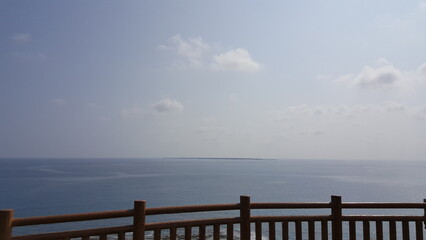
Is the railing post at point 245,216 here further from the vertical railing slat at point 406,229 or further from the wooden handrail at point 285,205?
the vertical railing slat at point 406,229

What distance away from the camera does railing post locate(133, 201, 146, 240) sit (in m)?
4.16

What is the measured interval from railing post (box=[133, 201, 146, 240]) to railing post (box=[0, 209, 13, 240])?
136cm

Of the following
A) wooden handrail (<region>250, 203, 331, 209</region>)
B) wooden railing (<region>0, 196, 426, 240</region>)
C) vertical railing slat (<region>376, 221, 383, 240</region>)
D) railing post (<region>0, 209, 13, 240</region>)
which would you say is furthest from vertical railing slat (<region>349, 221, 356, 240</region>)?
railing post (<region>0, 209, 13, 240</region>)

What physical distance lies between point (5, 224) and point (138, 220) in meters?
1.45

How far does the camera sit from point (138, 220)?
417 centimetres

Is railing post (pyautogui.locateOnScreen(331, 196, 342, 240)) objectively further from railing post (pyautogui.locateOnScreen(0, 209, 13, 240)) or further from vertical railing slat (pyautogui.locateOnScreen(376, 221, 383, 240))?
railing post (pyautogui.locateOnScreen(0, 209, 13, 240))

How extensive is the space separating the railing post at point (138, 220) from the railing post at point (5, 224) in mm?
1355

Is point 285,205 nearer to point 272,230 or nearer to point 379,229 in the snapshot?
point 272,230

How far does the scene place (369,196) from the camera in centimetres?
6669

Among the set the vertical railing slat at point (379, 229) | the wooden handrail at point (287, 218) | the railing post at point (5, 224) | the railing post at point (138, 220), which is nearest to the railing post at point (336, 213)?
the wooden handrail at point (287, 218)

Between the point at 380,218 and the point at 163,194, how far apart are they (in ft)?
209

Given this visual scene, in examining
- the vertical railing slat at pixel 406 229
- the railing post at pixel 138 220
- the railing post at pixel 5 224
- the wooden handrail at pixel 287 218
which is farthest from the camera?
the vertical railing slat at pixel 406 229

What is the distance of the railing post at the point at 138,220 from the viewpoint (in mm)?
4160

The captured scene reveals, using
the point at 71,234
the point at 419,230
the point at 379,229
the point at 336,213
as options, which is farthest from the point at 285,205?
the point at 71,234
